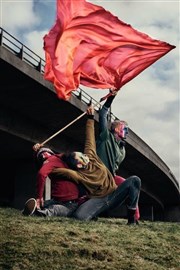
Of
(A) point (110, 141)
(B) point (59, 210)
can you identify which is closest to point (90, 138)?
(A) point (110, 141)

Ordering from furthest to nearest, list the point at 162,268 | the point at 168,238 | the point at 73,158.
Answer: the point at 73,158, the point at 168,238, the point at 162,268

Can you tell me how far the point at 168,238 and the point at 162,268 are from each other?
198 cm

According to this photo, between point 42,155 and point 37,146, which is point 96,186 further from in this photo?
point 37,146

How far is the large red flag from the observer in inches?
434

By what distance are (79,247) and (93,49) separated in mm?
6133

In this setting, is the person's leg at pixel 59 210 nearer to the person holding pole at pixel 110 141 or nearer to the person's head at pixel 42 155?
the person's head at pixel 42 155

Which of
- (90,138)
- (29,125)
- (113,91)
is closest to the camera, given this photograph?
(90,138)

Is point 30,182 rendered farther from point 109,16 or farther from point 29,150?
point 109,16

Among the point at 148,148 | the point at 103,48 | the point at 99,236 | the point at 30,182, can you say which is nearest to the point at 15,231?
the point at 99,236

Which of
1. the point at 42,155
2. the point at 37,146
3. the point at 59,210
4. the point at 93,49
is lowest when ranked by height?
the point at 59,210

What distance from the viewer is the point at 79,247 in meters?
6.95

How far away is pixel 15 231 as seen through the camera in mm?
7445

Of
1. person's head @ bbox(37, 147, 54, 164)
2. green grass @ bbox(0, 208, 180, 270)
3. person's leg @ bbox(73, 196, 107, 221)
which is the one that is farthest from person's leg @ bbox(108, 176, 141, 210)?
person's head @ bbox(37, 147, 54, 164)

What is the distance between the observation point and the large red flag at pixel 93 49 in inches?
434
